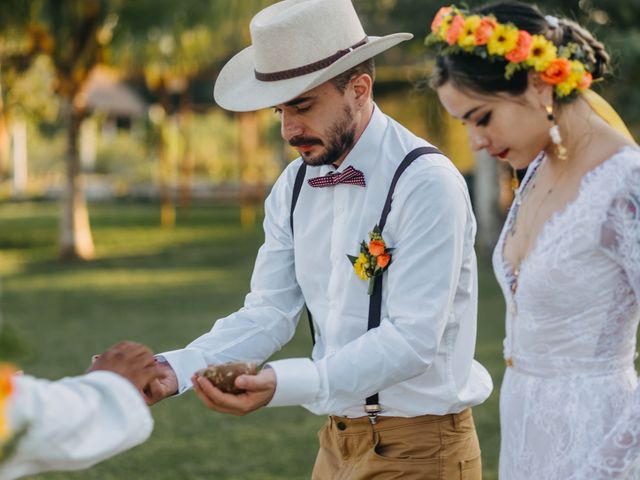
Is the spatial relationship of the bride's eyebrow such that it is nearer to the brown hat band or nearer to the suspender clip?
the brown hat band

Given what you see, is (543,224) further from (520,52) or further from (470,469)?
(470,469)

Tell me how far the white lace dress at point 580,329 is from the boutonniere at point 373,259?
13.8 inches

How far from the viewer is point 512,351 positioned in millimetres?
2695

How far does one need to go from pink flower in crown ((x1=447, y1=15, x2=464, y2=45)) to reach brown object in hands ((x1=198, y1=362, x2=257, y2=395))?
94cm

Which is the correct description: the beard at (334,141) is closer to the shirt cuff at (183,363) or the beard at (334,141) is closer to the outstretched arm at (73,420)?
the shirt cuff at (183,363)

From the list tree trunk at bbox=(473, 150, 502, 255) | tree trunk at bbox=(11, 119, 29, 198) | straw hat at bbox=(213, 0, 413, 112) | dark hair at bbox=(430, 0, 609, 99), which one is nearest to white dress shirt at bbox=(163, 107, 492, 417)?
straw hat at bbox=(213, 0, 413, 112)

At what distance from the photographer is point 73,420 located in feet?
6.73

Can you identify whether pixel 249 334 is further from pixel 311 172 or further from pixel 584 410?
pixel 584 410

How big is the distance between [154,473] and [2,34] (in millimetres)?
12359

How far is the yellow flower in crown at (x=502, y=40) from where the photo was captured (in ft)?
8.29

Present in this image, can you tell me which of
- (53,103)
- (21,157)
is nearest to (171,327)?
(53,103)

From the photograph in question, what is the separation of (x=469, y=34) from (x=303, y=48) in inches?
24.5

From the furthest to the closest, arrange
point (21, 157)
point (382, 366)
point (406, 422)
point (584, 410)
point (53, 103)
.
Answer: point (21, 157)
point (53, 103)
point (406, 422)
point (382, 366)
point (584, 410)

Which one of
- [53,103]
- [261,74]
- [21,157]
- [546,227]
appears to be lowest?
[21,157]
